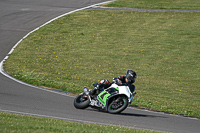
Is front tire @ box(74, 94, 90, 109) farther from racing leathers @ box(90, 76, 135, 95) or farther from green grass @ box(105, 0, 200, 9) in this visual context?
green grass @ box(105, 0, 200, 9)

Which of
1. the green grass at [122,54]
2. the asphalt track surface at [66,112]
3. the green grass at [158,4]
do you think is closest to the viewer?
the asphalt track surface at [66,112]

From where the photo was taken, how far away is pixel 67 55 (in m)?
27.0

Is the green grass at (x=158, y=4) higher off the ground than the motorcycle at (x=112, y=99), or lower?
higher

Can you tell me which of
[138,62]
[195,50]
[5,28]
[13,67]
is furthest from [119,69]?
[5,28]

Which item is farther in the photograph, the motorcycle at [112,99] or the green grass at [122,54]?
the green grass at [122,54]

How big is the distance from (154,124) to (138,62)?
47.3 ft

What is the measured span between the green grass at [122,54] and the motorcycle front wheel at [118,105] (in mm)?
3484

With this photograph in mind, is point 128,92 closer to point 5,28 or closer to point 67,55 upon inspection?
point 67,55

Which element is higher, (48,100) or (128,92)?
(128,92)

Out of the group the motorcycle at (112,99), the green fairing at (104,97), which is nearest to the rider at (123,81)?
the motorcycle at (112,99)

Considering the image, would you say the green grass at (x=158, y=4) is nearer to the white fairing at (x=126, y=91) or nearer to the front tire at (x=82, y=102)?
the front tire at (x=82, y=102)

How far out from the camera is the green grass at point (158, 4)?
4175 cm

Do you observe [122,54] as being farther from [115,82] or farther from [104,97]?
[104,97]

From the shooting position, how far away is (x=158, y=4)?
42.8 meters
